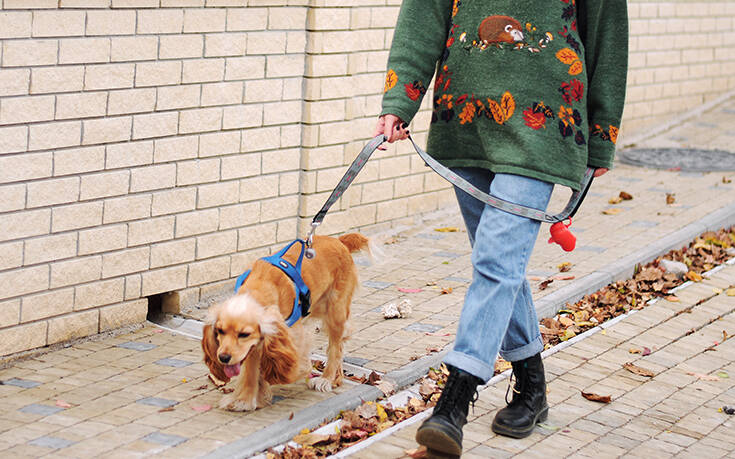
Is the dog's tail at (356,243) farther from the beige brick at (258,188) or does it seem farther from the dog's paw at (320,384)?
the beige brick at (258,188)

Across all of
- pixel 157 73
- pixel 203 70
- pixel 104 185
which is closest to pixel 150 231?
pixel 104 185

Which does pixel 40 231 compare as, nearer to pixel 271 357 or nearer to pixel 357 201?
pixel 271 357

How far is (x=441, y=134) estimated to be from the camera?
4.54 m

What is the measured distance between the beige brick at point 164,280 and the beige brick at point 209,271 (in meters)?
0.07

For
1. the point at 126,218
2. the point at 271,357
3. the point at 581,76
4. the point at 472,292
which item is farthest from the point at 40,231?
the point at 581,76

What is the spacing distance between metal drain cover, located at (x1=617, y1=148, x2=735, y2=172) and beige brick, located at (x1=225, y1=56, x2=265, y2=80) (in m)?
4.98

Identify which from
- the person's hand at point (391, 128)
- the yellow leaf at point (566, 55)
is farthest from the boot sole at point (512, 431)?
the yellow leaf at point (566, 55)

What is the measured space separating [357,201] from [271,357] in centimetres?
328

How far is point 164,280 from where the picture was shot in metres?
6.29

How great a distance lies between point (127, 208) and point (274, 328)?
175cm

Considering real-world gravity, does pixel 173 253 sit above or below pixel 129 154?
below

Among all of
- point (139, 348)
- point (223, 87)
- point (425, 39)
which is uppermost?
point (425, 39)

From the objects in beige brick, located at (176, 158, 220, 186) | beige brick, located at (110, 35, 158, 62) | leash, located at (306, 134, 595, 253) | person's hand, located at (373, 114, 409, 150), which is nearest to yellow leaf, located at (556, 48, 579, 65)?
leash, located at (306, 134, 595, 253)

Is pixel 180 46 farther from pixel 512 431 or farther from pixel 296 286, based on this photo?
pixel 512 431
